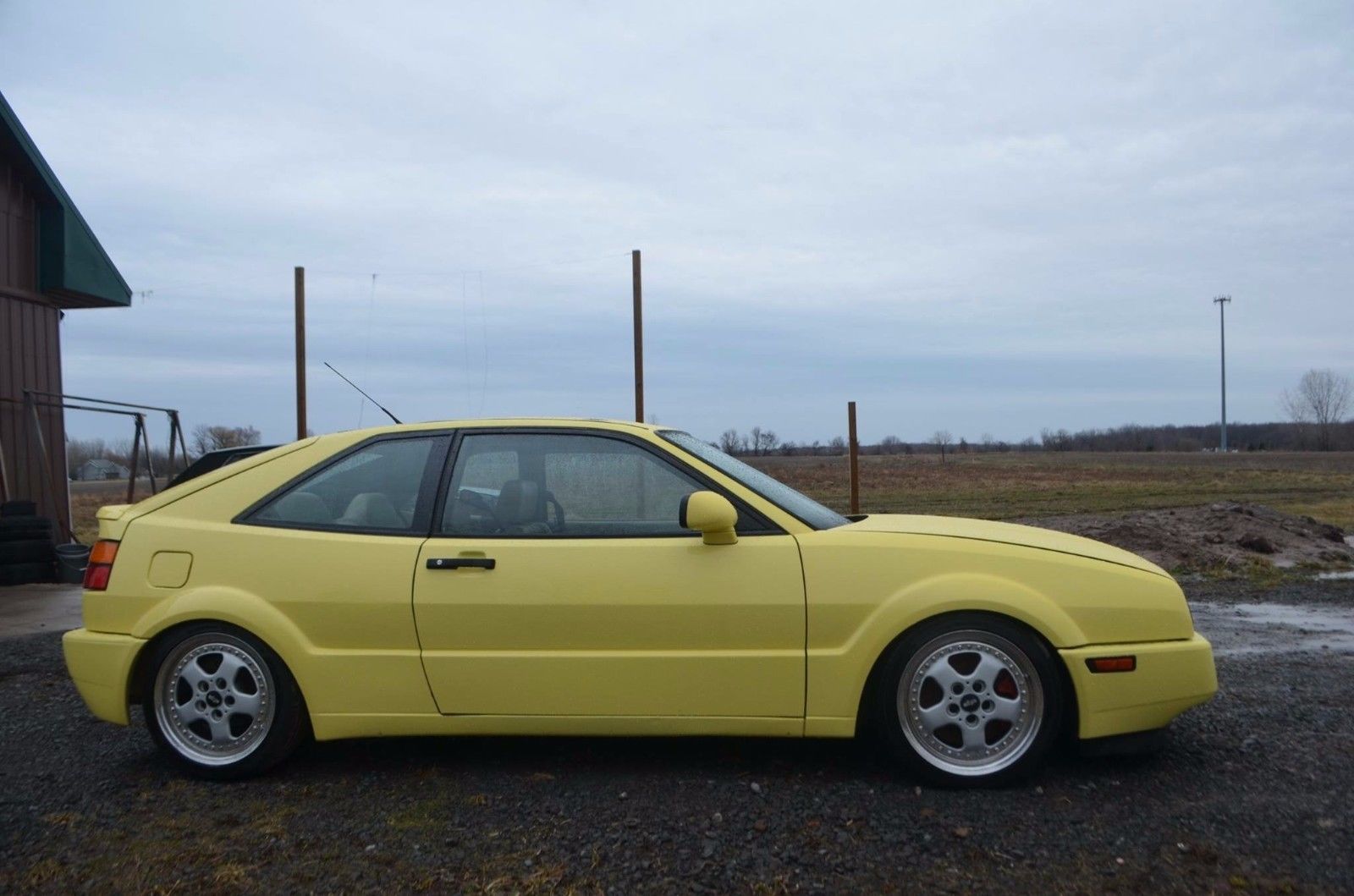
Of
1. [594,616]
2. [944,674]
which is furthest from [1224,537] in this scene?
[594,616]


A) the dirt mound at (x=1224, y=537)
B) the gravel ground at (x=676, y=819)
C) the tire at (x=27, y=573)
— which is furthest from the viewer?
the dirt mound at (x=1224, y=537)

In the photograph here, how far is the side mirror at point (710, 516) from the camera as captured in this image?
12.7 ft

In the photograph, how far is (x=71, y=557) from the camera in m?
11.0

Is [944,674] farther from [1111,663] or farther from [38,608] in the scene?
[38,608]

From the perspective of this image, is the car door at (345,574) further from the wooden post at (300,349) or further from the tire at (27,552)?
the wooden post at (300,349)

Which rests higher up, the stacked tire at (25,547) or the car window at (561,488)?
the car window at (561,488)

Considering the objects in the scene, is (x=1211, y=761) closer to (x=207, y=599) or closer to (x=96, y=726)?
(x=207, y=599)

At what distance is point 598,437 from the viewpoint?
14.4 ft

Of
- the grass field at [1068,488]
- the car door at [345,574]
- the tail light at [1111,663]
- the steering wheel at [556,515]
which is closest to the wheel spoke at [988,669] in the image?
the tail light at [1111,663]

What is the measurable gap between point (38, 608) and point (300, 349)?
652 cm

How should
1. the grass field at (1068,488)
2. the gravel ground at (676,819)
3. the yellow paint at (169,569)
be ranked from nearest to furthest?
the gravel ground at (676,819), the yellow paint at (169,569), the grass field at (1068,488)

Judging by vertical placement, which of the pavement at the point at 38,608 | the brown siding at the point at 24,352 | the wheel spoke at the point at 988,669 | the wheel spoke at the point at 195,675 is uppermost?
the brown siding at the point at 24,352

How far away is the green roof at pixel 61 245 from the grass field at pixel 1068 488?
13.0m

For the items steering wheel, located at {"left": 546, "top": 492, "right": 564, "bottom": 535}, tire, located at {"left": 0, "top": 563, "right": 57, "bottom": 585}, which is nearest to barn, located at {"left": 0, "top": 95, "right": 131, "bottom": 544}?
tire, located at {"left": 0, "top": 563, "right": 57, "bottom": 585}
